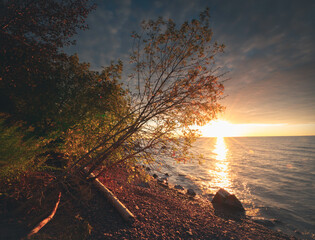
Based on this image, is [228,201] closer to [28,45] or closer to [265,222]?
[265,222]

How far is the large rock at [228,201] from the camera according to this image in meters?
12.3

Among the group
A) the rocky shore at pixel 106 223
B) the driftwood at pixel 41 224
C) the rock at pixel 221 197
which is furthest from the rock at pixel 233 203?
the driftwood at pixel 41 224

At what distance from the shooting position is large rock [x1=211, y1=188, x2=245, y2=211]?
12266 millimetres

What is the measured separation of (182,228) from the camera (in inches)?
257

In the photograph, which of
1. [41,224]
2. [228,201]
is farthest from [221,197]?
[41,224]

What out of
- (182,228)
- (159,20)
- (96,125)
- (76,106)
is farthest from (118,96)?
(182,228)

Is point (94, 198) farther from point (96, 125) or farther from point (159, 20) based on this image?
point (159, 20)

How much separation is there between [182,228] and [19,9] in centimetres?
1256

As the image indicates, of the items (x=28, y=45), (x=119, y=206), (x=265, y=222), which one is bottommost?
(x=265, y=222)

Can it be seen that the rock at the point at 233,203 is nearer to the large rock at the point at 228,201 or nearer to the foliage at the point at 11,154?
the large rock at the point at 228,201

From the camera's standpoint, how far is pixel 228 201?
12.6 metres

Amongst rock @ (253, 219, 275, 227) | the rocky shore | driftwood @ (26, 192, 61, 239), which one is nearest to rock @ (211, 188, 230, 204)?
rock @ (253, 219, 275, 227)

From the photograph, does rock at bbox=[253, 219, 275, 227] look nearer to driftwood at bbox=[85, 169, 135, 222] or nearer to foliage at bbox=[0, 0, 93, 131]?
driftwood at bbox=[85, 169, 135, 222]

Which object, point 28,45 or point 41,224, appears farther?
point 28,45
